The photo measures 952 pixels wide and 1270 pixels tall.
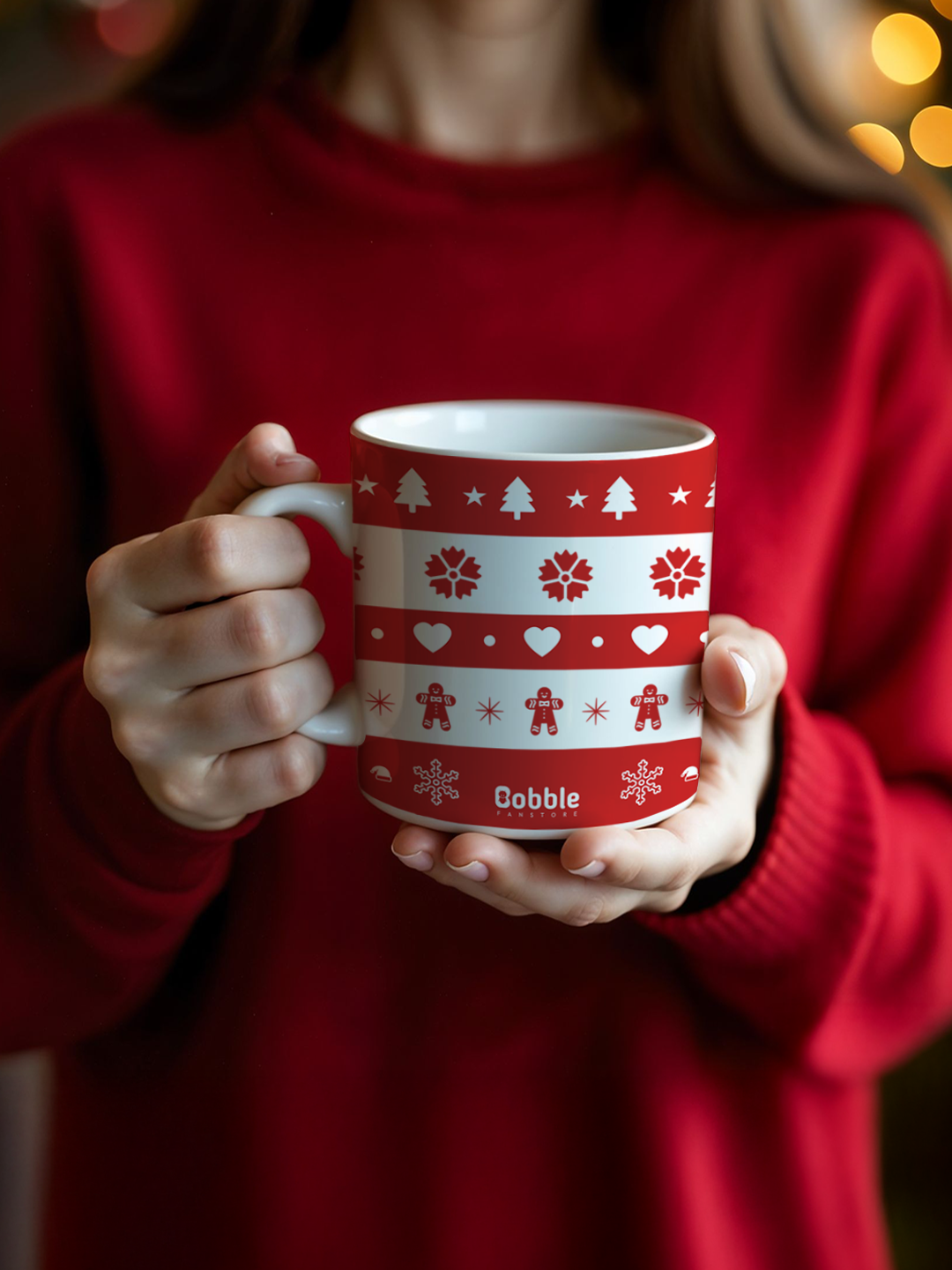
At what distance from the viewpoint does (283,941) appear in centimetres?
57

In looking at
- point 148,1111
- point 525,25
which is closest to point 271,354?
point 525,25

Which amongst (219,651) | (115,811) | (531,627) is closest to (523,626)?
(531,627)

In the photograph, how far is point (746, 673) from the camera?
16.6 inches

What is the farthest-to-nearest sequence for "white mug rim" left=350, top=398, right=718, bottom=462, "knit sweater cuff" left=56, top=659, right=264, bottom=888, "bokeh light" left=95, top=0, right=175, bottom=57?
"bokeh light" left=95, top=0, right=175, bottom=57 → "knit sweater cuff" left=56, top=659, right=264, bottom=888 → "white mug rim" left=350, top=398, right=718, bottom=462

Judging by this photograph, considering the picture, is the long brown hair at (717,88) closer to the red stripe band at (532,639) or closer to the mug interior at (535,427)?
the mug interior at (535,427)

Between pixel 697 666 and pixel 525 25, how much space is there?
0.43m

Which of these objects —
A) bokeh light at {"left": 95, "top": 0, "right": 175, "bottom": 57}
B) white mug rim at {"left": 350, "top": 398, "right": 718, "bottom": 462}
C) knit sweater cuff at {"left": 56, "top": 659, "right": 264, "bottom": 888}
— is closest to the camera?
white mug rim at {"left": 350, "top": 398, "right": 718, "bottom": 462}

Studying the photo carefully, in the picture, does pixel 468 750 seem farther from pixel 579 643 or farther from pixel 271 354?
pixel 271 354

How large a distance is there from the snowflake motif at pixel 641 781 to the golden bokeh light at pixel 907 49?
47cm

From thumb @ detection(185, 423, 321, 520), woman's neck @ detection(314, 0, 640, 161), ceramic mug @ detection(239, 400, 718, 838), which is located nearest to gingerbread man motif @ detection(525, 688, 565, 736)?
ceramic mug @ detection(239, 400, 718, 838)

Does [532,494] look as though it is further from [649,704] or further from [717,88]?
[717,88]

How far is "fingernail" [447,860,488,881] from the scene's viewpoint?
40cm

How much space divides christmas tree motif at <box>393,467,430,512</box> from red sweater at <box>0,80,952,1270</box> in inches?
6.6

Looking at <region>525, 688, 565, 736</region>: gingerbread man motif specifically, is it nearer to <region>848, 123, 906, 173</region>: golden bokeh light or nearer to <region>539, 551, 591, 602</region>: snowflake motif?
<region>539, 551, 591, 602</region>: snowflake motif
